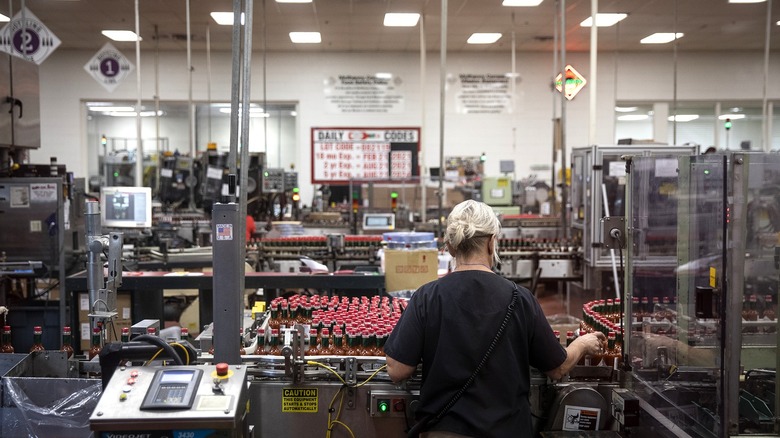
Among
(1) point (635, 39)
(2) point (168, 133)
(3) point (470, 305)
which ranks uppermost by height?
(1) point (635, 39)

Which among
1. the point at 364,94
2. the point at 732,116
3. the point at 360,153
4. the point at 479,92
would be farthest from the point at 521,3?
the point at 732,116

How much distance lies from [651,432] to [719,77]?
1247cm

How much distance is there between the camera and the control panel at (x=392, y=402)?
2494 mm

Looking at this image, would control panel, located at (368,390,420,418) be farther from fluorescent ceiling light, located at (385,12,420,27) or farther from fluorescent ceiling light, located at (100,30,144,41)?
fluorescent ceiling light, located at (100,30,144,41)

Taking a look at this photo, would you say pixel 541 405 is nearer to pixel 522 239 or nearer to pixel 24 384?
pixel 24 384

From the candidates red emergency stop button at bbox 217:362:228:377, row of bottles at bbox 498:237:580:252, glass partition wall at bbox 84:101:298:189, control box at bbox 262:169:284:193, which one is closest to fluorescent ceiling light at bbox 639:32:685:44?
row of bottles at bbox 498:237:580:252

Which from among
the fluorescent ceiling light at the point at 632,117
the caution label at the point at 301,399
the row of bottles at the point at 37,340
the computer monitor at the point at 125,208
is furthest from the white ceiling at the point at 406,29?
the caution label at the point at 301,399

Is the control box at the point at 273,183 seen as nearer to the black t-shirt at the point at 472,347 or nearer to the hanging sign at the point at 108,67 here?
the hanging sign at the point at 108,67

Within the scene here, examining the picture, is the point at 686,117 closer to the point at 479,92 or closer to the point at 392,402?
the point at 479,92

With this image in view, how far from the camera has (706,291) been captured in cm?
212

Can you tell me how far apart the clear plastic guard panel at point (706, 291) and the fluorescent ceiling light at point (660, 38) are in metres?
10.1

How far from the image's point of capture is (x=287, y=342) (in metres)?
2.78

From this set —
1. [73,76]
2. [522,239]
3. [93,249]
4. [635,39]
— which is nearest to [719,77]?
[635,39]

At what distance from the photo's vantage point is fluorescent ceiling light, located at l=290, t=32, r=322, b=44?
37.6 feet
